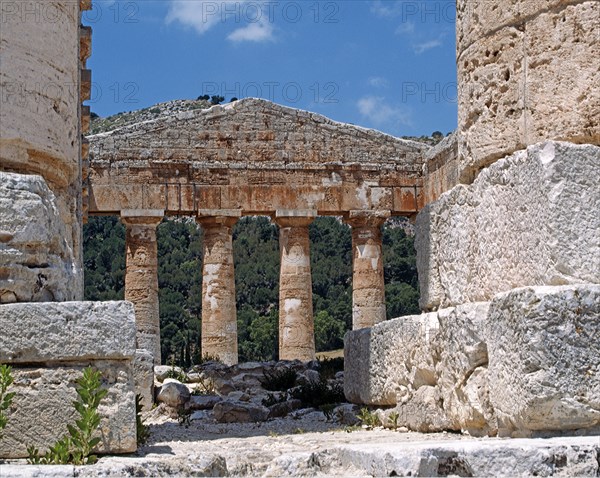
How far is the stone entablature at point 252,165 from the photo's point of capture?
21.6m

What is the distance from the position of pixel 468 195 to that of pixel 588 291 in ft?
4.45

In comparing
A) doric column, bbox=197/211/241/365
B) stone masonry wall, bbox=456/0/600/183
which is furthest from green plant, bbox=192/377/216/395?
stone masonry wall, bbox=456/0/600/183

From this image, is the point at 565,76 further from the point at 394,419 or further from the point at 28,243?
the point at 28,243

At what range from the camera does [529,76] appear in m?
5.46

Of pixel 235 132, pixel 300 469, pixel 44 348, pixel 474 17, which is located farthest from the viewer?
pixel 235 132

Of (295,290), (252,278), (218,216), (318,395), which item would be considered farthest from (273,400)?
(252,278)

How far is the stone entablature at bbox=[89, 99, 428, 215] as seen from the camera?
21594 millimetres

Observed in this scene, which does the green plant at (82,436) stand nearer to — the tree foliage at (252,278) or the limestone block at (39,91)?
the limestone block at (39,91)

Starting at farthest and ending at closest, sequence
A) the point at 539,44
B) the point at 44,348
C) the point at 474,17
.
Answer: the point at 474,17 < the point at 539,44 < the point at 44,348

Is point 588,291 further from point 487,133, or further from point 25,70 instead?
point 25,70

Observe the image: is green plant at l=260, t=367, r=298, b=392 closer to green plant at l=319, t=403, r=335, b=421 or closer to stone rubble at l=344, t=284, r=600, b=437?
green plant at l=319, t=403, r=335, b=421

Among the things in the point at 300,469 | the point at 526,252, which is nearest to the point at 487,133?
the point at 526,252

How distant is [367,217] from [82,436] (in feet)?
57.6

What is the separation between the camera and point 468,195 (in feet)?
19.6
